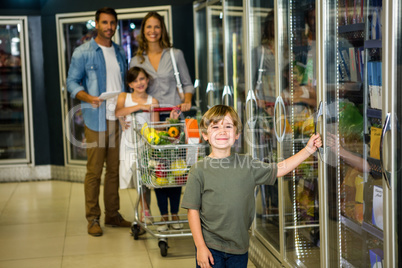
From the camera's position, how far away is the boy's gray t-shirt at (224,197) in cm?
236

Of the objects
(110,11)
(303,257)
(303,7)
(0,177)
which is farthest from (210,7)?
(0,177)

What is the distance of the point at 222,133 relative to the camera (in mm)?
2387

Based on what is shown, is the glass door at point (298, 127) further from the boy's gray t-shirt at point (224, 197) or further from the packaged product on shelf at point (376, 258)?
the boy's gray t-shirt at point (224, 197)

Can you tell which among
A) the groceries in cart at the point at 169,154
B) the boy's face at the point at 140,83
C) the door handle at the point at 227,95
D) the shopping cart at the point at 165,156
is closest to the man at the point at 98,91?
the boy's face at the point at 140,83

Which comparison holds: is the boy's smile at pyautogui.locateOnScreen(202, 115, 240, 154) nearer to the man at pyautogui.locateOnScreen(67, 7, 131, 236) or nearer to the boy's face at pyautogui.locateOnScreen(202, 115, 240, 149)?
the boy's face at pyautogui.locateOnScreen(202, 115, 240, 149)

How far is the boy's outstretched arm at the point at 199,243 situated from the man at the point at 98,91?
8.17ft

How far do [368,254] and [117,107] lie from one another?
272cm

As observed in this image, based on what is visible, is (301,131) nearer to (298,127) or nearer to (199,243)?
(298,127)

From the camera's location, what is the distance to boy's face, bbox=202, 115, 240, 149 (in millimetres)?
2389

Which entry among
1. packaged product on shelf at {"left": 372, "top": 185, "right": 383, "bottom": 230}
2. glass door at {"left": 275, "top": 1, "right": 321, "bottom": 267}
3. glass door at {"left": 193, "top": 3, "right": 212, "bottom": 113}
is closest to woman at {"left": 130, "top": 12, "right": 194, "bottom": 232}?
glass door at {"left": 193, "top": 3, "right": 212, "bottom": 113}

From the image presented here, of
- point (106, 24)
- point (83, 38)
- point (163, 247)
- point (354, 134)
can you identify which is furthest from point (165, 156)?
point (83, 38)

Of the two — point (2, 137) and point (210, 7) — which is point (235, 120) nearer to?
point (210, 7)

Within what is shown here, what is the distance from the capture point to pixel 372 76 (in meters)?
2.29

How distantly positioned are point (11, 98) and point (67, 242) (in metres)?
3.64
